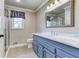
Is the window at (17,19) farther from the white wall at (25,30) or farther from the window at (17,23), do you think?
the white wall at (25,30)

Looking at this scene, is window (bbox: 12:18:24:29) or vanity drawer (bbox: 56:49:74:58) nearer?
vanity drawer (bbox: 56:49:74:58)

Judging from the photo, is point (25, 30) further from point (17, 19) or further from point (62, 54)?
point (62, 54)

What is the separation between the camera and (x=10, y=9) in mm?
5941

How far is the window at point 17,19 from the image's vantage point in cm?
603

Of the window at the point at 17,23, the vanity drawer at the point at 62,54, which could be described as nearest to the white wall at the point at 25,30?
the window at the point at 17,23

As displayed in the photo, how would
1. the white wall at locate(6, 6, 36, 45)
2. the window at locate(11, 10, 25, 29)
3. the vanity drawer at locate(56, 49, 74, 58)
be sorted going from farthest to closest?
the white wall at locate(6, 6, 36, 45), the window at locate(11, 10, 25, 29), the vanity drawer at locate(56, 49, 74, 58)

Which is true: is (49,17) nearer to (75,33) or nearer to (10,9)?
(75,33)

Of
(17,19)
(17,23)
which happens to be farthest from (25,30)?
(17,19)

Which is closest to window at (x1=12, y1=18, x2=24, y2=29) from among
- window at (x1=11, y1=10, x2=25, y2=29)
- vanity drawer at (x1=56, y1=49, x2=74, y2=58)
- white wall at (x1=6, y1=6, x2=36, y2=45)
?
window at (x1=11, y1=10, x2=25, y2=29)

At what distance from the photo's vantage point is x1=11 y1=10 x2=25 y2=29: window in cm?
603

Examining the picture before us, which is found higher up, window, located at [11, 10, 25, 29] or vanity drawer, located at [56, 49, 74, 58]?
window, located at [11, 10, 25, 29]

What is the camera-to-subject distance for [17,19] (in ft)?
20.9

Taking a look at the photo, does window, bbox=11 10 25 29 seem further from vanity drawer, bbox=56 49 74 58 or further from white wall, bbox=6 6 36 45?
vanity drawer, bbox=56 49 74 58

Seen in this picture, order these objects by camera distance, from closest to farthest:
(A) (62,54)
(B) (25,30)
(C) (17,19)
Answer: (A) (62,54)
(C) (17,19)
(B) (25,30)
